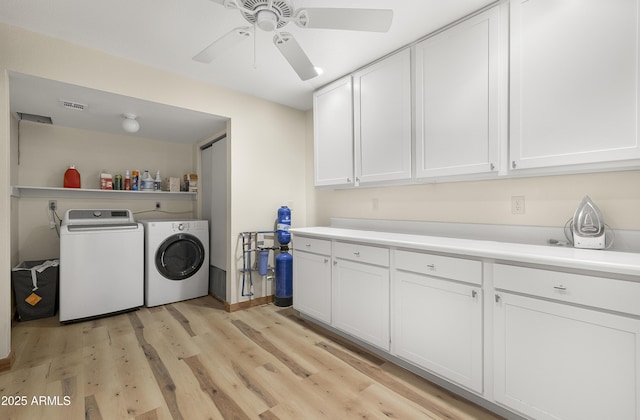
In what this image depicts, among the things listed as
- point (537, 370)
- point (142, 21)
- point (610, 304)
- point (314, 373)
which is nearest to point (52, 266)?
point (142, 21)

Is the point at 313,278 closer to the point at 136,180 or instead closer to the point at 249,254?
the point at 249,254

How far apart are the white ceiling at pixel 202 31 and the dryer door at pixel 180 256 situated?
5.51 feet

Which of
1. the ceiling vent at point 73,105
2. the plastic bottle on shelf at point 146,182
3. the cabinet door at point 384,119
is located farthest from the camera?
the plastic bottle on shelf at point 146,182

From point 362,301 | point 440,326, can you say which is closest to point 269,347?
point 362,301

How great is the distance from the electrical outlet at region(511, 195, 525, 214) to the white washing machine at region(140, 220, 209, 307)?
10.8 ft

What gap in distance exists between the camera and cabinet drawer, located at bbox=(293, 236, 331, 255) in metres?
2.54

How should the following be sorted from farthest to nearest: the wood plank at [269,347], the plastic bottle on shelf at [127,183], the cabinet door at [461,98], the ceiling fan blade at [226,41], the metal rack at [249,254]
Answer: the plastic bottle on shelf at [127,183]
the metal rack at [249,254]
the wood plank at [269,347]
the cabinet door at [461,98]
the ceiling fan blade at [226,41]

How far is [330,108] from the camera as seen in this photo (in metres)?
2.92

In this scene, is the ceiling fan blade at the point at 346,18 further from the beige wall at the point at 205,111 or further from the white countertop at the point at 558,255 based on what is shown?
the beige wall at the point at 205,111

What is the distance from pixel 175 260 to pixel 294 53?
9.32ft

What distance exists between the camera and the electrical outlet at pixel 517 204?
190 centimetres

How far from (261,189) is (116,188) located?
1.97m

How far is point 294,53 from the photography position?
5.57ft

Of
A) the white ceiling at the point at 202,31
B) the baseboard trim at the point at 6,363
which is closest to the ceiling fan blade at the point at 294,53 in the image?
the white ceiling at the point at 202,31
